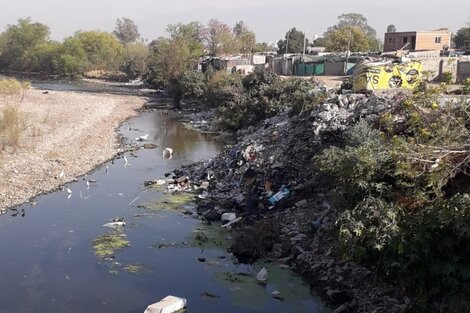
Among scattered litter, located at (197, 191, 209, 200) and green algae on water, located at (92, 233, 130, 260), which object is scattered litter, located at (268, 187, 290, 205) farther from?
green algae on water, located at (92, 233, 130, 260)

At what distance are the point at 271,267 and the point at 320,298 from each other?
1579 mm

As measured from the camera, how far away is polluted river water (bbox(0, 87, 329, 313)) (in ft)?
31.6

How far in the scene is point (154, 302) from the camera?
31.3 feet

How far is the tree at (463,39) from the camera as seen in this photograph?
54.6 meters

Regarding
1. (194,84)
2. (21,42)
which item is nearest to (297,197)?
(194,84)

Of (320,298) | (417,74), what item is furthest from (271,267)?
(417,74)

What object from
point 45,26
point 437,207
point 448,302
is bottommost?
point 448,302

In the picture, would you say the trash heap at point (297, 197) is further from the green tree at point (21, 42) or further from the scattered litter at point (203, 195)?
the green tree at point (21, 42)

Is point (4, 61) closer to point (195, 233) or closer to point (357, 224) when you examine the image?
point (195, 233)

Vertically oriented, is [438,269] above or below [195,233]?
above

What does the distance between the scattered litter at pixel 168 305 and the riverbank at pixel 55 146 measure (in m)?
7.65

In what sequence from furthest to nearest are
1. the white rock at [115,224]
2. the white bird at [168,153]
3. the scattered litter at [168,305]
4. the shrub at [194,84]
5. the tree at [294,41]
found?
the tree at [294,41], the shrub at [194,84], the white bird at [168,153], the white rock at [115,224], the scattered litter at [168,305]

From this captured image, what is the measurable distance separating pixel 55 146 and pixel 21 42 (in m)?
68.5

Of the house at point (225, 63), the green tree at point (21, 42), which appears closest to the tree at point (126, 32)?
the green tree at point (21, 42)
